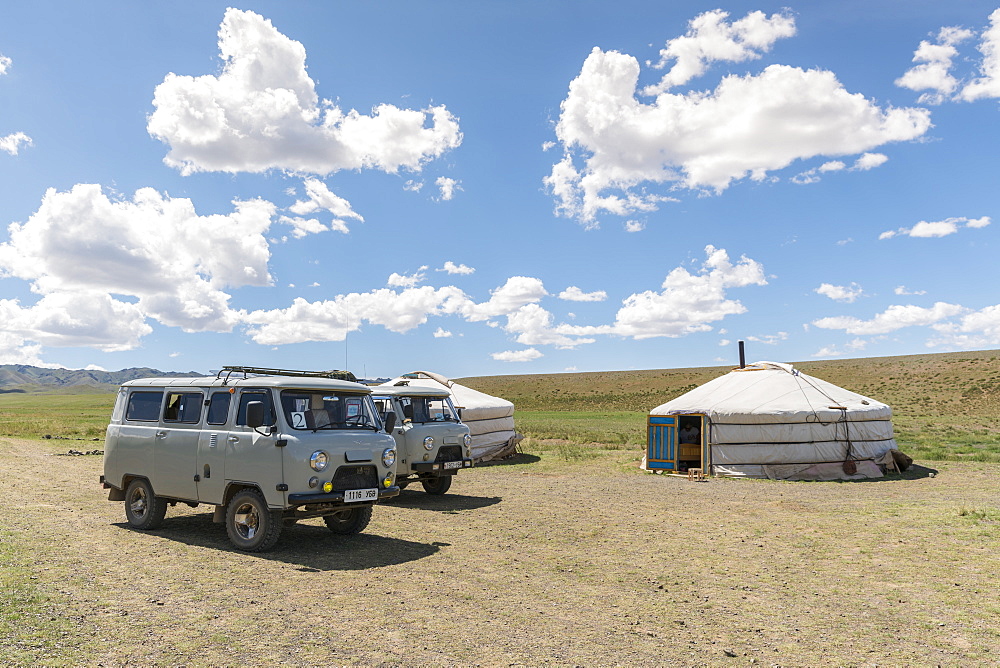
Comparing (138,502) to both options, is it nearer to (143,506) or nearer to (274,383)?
(143,506)

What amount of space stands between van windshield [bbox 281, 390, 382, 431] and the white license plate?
104 cm

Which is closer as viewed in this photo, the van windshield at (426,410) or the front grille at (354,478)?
the front grille at (354,478)

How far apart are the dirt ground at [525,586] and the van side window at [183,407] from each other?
6.21 feet

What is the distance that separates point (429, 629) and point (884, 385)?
296 ft

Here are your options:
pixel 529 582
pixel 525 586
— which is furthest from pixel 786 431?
pixel 525 586

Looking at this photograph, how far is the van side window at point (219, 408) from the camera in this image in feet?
34.4

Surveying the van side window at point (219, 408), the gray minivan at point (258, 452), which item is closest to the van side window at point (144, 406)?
the gray minivan at point (258, 452)

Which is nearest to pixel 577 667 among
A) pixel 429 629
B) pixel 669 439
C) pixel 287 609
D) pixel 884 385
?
pixel 429 629

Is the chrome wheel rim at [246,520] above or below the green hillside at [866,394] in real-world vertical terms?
below

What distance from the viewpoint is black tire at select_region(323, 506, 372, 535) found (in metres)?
11.5

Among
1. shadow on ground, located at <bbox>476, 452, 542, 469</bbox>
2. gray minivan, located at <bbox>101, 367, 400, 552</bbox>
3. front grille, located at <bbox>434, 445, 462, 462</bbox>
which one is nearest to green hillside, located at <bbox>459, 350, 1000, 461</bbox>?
shadow on ground, located at <bbox>476, 452, 542, 469</bbox>

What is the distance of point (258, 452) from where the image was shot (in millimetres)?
9906

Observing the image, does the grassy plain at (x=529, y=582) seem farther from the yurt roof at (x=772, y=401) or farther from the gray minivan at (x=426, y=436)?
the yurt roof at (x=772, y=401)

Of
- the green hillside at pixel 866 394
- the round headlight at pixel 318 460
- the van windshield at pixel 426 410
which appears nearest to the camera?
the round headlight at pixel 318 460
